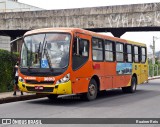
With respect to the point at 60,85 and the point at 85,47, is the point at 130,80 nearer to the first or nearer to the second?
the point at 85,47

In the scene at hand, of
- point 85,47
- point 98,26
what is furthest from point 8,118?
point 98,26

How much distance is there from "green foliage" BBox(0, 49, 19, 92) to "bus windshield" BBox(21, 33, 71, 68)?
4.11m

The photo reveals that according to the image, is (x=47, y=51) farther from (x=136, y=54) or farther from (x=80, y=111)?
(x=136, y=54)

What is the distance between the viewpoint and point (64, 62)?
41.8 ft

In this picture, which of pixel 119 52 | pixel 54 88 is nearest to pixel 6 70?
pixel 119 52

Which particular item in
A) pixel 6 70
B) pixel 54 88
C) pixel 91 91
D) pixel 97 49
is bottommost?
pixel 91 91

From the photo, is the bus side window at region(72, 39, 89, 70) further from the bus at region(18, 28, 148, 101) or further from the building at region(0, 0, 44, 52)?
the building at region(0, 0, 44, 52)

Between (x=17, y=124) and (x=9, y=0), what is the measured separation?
4557 centimetres

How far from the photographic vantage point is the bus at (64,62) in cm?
1273

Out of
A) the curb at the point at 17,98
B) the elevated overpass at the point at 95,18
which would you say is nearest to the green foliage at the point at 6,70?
A: the curb at the point at 17,98

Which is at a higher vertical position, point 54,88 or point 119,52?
point 119,52

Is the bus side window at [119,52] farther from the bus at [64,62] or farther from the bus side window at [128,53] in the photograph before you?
the bus at [64,62]

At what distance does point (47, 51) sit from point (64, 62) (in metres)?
0.79

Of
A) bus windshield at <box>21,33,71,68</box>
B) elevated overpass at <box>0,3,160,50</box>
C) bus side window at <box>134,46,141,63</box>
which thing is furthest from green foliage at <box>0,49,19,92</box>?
elevated overpass at <box>0,3,160,50</box>
